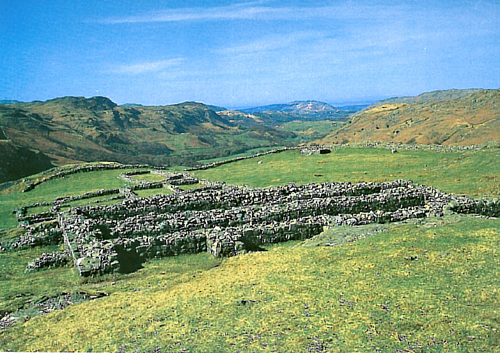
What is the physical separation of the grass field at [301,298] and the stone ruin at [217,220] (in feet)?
2.98

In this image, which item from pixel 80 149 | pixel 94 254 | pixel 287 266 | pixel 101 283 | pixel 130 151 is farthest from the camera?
pixel 130 151

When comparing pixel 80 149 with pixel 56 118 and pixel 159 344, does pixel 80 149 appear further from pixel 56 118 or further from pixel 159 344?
pixel 159 344

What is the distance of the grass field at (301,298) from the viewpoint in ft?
33.3

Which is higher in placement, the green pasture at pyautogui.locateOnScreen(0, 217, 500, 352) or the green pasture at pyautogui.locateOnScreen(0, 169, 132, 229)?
the green pasture at pyautogui.locateOnScreen(0, 169, 132, 229)

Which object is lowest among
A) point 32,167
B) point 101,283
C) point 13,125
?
point 101,283

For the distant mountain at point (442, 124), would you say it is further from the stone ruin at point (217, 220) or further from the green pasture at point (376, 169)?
the stone ruin at point (217, 220)

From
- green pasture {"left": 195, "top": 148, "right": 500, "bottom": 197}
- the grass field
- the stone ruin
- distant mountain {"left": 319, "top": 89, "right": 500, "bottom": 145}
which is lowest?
the grass field

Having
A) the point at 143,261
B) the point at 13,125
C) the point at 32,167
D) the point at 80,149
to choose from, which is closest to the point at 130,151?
the point at 80,149

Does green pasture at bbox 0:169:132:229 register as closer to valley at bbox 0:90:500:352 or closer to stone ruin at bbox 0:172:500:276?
valley at bbox 0:90:500:352

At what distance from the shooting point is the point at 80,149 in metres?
136

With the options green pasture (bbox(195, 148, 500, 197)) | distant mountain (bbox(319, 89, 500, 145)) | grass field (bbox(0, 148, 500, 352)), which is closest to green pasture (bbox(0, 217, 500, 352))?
grass field (bbox(0, 148, 500, 352))

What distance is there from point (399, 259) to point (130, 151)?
159815mm

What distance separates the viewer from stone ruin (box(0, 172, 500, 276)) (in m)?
19.9

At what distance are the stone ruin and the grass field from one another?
91 cm
